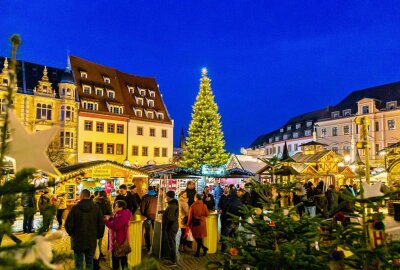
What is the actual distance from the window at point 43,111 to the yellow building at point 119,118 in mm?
3126

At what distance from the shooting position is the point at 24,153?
7.08 ft

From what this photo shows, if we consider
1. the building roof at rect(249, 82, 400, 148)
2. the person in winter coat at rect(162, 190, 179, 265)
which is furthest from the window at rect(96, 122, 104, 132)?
the person in winter coat at rect(162, 190, 179, 265)

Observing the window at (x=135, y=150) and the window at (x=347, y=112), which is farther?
the window at (x=347, y=112)

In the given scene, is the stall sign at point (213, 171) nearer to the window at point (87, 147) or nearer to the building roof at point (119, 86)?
the window at point (87, 147)

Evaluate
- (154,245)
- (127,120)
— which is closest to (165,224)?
(154,245)

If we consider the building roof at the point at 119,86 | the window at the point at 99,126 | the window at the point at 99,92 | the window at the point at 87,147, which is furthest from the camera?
the window at the point at 99,92

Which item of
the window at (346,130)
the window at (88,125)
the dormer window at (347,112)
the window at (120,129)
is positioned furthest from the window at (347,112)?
the window at (88,125)

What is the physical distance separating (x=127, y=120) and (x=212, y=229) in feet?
111

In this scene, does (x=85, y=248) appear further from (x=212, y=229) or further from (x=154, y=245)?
(x=212, y=229)

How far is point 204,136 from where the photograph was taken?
117 feet

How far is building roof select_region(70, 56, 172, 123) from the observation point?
42.0 meters

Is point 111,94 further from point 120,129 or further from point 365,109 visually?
point 365,109

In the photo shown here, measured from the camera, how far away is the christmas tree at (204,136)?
3516cm

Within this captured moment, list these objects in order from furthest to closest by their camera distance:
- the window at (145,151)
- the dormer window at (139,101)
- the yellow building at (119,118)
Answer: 1. the dormer window at (139,101)
2. the window at (145,151)
3. the yellow building at (119,118)
